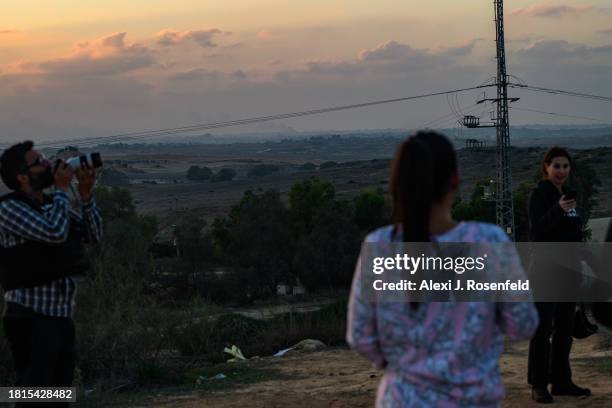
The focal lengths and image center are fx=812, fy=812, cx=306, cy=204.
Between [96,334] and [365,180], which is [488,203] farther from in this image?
[365,180]

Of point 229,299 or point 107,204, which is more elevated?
point 107,204

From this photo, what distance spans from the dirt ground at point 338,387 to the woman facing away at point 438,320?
3629 mm

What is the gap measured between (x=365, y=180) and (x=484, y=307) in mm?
83321

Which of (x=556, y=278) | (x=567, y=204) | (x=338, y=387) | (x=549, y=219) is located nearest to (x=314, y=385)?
(x=338, y=387)

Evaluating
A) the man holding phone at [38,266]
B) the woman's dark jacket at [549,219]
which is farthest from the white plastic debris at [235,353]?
the man holding phone at [38,266]

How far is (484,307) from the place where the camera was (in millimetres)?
2547

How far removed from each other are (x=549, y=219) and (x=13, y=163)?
3507 millimetres

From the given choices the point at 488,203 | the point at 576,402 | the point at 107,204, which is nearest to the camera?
the point at 576,402

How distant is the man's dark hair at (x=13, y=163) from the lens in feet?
14.5

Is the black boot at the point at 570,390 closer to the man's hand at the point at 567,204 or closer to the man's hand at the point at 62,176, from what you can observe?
the man's hand at the point at 567,204

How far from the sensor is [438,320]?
2543 millimetres

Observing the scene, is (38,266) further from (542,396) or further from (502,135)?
(502,135)

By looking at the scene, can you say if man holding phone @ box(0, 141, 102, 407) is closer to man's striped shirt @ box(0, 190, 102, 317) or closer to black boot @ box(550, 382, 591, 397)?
man's striped shirt @ box(0, 190, 102, 317)

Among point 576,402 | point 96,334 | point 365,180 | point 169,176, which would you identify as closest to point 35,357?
point 576,402
